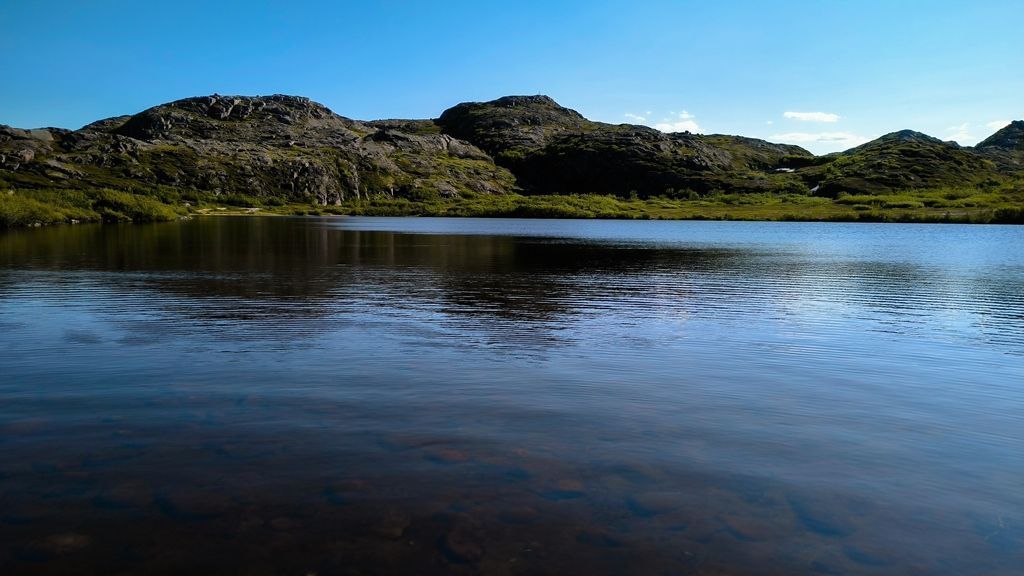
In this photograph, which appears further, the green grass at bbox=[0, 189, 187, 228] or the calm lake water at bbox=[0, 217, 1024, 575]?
the green grass at bbox=[0, 189, 187, 228]

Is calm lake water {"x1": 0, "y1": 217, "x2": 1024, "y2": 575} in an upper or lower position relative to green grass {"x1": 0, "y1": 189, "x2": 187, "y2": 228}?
lower

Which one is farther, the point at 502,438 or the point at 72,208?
the point at 72,208

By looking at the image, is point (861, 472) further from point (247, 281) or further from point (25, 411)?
point (247, 281)

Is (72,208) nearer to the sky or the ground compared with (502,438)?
nearer to the sky

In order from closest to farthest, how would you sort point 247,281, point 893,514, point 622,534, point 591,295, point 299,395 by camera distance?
point 622,534 → point 893,514 → point 299,395 → point 591,295 → point 247,281

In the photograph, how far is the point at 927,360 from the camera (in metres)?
22.9

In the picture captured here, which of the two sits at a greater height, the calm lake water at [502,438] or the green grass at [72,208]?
the green grass at [72,208]

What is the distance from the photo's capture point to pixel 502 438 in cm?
1362

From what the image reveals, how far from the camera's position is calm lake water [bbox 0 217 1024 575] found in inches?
362

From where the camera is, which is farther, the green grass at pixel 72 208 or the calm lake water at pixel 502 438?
the green grass at pixel 72 208

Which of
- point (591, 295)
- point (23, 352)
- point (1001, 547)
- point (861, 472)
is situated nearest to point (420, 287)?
point (591, 295)

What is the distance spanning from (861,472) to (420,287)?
1224 inches

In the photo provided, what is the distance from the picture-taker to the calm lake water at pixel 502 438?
920 cm

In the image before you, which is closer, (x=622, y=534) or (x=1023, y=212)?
(x=622, y=534)
